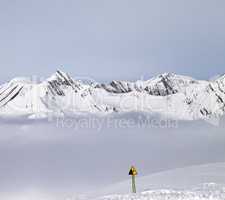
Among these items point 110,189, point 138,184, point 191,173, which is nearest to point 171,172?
point 191,173

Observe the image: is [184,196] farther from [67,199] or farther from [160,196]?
[67,199]

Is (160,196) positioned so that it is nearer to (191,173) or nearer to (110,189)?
(110,189)

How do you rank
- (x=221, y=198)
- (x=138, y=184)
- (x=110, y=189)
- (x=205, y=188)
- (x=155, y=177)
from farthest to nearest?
(x=155, y=177)
(x=138, y=184)
(x=110, y=189)
(x=205, y=188)
(x=221, y=198)

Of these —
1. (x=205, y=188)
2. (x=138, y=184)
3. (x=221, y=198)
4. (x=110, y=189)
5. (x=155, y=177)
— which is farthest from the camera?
(x=155, y=177)

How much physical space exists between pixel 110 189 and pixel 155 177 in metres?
6.05

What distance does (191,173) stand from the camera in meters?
35.0

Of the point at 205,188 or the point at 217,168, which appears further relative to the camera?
the point at 217,168

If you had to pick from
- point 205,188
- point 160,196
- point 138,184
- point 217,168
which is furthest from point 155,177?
point 160,196

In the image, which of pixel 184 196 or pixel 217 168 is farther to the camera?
pixel 217 168

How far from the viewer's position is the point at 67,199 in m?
Result: 23.8

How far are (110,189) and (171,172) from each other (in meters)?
8.75

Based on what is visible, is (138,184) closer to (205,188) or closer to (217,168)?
(217,168)

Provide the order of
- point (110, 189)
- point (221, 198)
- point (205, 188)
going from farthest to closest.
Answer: point (110, 189), point (205, 188), point (221, 198)

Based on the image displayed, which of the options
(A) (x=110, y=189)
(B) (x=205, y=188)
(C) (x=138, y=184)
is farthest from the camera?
(C) (x=138, y=184)
